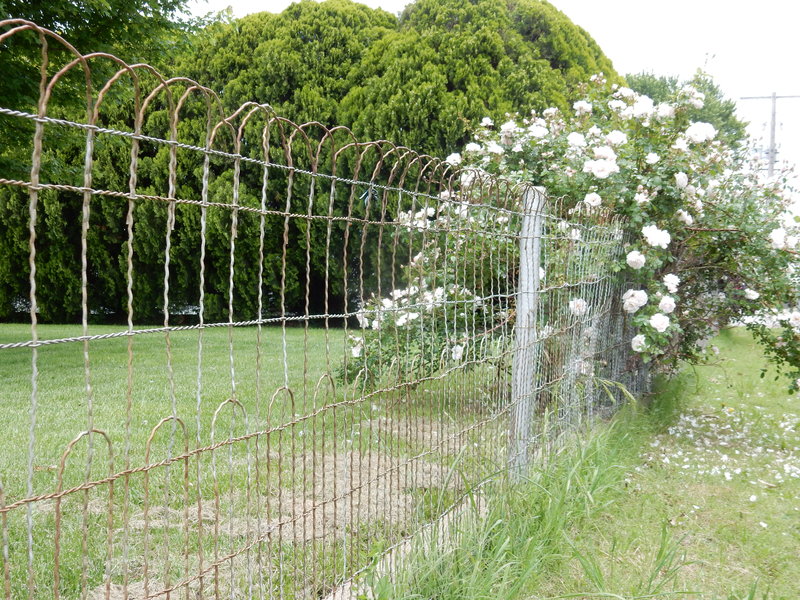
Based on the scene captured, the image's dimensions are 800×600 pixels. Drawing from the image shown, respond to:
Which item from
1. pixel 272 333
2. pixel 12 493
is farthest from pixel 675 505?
pixel 272 333

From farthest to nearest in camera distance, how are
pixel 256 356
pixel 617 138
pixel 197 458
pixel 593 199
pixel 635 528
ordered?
pixel 617 138
pixel 593 199
pixel 256 356
pixel 635 528
pixel 197 458

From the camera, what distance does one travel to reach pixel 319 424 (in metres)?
4.51

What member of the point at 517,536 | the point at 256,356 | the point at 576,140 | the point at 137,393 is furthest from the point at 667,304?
the point at 137,393

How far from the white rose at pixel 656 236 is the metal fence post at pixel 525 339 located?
1.78 m

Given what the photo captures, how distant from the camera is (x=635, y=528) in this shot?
10.2 feet

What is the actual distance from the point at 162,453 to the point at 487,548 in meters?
2.24

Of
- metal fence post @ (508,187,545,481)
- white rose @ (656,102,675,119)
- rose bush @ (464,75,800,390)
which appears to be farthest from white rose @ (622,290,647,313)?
metal fence post @ (508,187,545,481)

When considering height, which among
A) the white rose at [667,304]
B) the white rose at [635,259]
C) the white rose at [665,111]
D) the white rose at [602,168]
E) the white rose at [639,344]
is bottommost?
the white rose at [639,344]

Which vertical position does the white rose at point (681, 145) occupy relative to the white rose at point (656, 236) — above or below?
above

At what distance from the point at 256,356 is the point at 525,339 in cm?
185

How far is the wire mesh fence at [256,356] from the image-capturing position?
1458 mm

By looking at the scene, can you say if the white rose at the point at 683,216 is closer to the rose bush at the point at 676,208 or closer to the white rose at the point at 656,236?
the rose bush at the point at 676,208

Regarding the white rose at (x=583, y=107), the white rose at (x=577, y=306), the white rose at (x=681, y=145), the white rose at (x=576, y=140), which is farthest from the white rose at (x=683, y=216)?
the white rose at (x=577, y=306)

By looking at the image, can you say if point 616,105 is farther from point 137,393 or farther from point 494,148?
point 137,393
